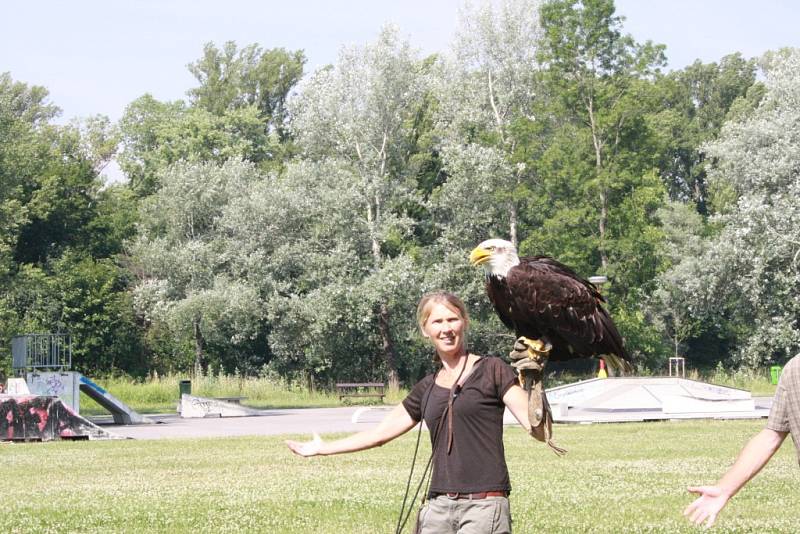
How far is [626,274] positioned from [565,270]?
44423 millimetres

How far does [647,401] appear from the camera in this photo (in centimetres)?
3200

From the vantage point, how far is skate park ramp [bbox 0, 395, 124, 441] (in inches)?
1011

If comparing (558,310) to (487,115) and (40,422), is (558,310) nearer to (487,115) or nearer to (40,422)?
(40,422)

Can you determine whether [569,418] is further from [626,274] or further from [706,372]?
[706,372]

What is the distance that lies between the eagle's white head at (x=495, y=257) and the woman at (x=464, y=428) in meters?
1.57

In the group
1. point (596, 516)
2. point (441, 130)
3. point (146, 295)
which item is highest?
point (441, 130)

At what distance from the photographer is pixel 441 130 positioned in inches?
2104

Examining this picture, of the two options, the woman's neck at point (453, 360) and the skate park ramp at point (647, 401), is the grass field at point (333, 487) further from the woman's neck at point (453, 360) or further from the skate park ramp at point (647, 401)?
the skate park ramp at point (647, 401)

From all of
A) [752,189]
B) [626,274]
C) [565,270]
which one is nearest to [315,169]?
[626,274]

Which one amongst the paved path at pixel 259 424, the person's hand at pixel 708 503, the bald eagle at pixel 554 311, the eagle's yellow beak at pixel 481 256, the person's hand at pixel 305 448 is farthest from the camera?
the paved path at pixel 259 424

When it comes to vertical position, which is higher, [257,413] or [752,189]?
[752,189]

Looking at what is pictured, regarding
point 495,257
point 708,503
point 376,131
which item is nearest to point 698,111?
point 376,131

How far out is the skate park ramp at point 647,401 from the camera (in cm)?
2966

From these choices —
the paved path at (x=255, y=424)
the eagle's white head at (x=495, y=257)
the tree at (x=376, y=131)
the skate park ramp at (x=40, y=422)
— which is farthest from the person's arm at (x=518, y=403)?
the tree at (x=376, y=131)
